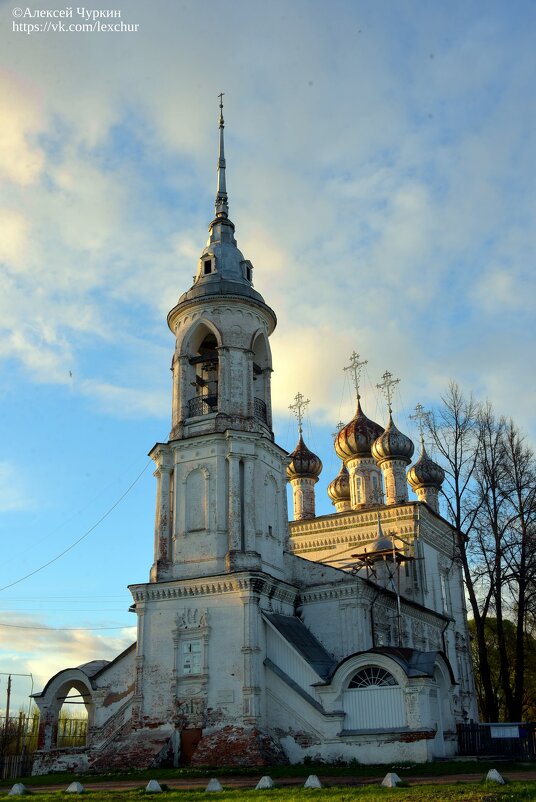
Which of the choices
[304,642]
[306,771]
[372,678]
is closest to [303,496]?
[304,642]

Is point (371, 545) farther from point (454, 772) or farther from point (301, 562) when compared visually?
point (454, 772)

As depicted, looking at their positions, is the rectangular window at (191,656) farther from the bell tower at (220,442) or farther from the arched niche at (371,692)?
the arched niche at (371,692)

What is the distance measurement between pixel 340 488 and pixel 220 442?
19.2 m

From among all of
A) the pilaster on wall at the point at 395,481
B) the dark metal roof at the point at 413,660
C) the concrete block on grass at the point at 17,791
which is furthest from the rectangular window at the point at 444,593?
the concrete block on grass at the point at 17,791

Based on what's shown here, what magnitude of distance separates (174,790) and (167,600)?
7.66 meters

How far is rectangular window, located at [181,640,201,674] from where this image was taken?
66.8 ft

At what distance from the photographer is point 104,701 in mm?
22547

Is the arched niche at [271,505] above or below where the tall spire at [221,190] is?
below

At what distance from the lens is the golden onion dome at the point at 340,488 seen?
133 feet

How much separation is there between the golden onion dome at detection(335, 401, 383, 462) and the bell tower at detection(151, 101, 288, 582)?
1357cm

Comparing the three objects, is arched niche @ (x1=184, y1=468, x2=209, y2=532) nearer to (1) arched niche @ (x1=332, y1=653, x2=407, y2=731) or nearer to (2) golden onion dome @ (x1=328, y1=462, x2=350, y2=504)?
(1) arched niche @ (x1=332, y1=653, x2=407, y2=731)

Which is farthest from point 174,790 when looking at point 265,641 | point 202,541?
point 202,541

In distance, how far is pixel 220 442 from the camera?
73.5ft

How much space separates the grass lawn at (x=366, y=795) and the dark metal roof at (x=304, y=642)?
285 inches
